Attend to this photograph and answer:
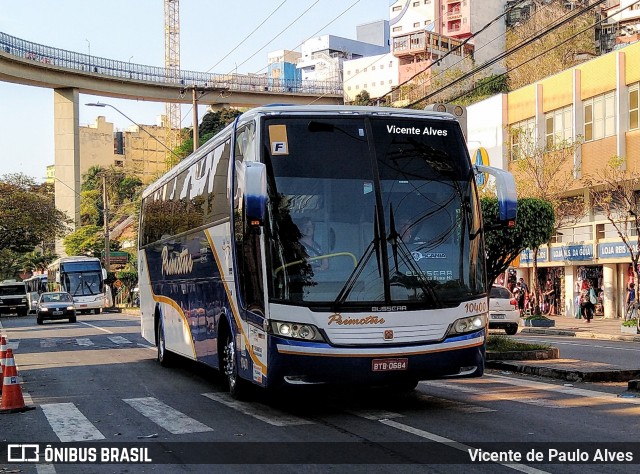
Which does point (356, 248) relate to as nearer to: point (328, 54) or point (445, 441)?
point (445, 441)

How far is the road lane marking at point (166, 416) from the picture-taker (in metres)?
9.80

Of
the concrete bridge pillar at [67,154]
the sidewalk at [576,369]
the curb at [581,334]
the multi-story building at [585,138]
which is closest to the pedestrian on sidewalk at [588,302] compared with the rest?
the multi-story building at [585,138]

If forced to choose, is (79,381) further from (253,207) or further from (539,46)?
(539,46)

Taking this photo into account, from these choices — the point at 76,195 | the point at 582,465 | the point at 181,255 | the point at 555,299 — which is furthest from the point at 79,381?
the point at 76,195

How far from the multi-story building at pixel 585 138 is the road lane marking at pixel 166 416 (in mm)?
27850

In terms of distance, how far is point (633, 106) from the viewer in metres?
36.9

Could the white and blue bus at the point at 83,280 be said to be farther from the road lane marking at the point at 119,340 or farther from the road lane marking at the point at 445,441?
the road lane marking at the point at 445,441

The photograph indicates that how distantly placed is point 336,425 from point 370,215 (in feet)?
7.76

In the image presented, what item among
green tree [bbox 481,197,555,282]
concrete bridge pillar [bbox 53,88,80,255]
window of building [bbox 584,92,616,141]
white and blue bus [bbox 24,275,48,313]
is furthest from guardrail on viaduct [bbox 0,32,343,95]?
green tree [bbox 481,197,555,282]

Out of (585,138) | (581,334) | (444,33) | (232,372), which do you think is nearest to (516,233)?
(232,372)

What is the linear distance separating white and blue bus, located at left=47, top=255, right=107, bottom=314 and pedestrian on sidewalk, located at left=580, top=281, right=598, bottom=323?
29.2m

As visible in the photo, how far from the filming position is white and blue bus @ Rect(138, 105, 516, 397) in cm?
977

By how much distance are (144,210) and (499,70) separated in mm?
90322

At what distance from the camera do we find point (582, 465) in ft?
24.7
